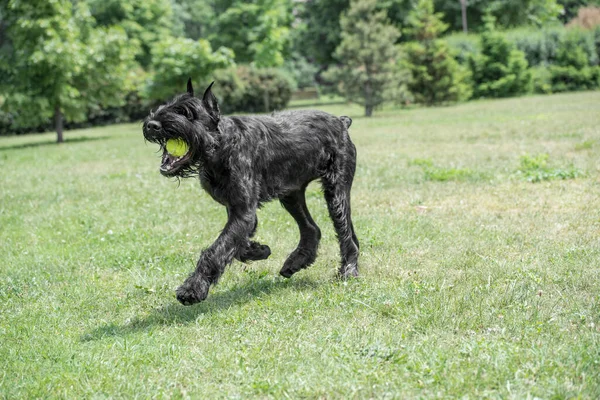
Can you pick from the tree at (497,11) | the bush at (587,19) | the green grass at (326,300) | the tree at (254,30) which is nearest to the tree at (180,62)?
the tree at (254,30)

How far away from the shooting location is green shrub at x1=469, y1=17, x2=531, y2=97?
37.2 meters

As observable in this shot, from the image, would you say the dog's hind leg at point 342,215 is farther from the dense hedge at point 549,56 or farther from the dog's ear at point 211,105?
the dense hedge at point 549,56

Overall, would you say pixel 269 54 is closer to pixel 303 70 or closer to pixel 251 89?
pixel 303 70

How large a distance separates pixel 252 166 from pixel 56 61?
21.1 meters

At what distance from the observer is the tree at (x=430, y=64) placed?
33.7m

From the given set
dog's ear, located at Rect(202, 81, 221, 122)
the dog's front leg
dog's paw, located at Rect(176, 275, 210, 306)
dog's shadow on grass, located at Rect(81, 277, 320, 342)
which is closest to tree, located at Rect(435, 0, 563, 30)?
dog's shadow on grass, located at Rect(81, 277, 320, 342)

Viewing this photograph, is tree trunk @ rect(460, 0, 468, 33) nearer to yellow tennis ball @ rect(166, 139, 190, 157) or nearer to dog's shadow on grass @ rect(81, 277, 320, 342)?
dog's shadow on grass @ rect(81, 277, 320, 342)

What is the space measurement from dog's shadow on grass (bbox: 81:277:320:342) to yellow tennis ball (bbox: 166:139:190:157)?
1.34 meters

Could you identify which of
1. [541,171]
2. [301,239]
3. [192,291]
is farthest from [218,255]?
[541,171]

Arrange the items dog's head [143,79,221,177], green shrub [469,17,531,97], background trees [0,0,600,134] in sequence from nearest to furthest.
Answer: dog's head [143,79,221,177], background trees [0,0,600,134], green shrub [469,17,531,97]

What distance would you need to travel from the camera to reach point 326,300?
17.4ft

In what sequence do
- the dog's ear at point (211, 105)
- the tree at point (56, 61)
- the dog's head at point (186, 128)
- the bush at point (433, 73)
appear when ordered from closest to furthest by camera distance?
the dog's head at point (186, 128), the dog's ear at point (211, 105), the tree at point (56, 61), the bush at point (433, 73)

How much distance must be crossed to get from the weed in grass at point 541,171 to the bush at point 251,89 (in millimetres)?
25685

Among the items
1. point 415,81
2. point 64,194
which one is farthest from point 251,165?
point 415,81
